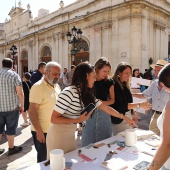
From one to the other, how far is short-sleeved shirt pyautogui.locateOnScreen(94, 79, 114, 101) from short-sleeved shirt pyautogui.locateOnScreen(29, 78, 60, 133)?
0.74 meters

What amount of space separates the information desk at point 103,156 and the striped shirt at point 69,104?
416 mm

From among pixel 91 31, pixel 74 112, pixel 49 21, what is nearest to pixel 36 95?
pixel 74 112

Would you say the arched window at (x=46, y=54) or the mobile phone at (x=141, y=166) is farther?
the arched window at (x=46, y=54)

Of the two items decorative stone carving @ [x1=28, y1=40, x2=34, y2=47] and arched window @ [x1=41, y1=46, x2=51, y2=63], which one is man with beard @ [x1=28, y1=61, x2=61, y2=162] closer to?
arched window @ [x1=41, y1=46, x2=51, y2=63]

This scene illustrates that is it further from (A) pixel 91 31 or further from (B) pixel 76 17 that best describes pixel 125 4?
(B) pixel 76 17

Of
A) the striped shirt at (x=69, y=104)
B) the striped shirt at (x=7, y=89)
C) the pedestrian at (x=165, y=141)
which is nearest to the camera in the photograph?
the pedestrian at (x=165, y=141)

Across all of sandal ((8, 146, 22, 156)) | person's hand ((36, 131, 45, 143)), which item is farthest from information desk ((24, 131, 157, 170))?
sandal ((8, 146, 22, 156))

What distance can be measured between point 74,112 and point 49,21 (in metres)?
19.1

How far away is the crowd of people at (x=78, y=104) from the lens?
211 cm

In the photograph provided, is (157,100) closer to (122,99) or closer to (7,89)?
(122,99)

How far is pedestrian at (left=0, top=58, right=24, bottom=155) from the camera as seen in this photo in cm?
404

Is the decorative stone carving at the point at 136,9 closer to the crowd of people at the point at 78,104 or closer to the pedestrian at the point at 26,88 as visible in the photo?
the pedestrian at the point at 26,88

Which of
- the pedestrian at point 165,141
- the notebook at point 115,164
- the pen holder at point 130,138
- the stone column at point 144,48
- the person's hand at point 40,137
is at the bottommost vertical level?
the person's hand at point 40,137

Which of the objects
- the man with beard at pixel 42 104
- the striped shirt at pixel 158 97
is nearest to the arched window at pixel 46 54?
the striped shirt at pixel 158 97
